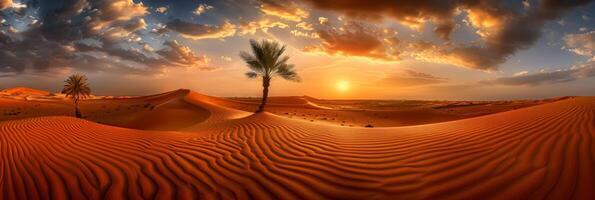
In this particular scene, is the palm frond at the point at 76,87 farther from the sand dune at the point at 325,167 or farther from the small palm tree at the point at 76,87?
the sand dune at the point at 325,167

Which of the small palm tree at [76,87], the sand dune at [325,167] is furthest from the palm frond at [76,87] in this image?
the sand dune at [325,167]

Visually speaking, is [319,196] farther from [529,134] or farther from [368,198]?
[529,134]

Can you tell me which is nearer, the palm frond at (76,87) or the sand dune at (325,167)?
the sand dune at (325,167)

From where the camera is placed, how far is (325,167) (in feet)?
13.3

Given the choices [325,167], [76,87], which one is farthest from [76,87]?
[325,167]

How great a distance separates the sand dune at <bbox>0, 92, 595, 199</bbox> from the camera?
294cm

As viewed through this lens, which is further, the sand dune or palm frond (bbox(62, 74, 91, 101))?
palm frond (bbox(62, 74, 91, 101))

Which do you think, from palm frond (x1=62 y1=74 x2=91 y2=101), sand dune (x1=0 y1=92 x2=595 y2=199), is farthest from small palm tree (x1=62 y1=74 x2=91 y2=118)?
sand dune (x1=0 y1=92 x2=595 y2=199)

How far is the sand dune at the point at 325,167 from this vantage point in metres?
2.94

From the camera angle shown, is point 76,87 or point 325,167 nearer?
point 325,167

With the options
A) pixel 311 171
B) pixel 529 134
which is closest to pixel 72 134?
pixel 311 171

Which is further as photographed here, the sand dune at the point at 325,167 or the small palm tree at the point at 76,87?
the small palm tree at the point at 76,87

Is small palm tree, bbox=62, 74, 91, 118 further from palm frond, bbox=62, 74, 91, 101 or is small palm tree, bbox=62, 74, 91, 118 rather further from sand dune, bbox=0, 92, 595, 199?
sand dune, bbox=0, 92, 595, 199

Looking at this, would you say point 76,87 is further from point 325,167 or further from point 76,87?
point 325,167
